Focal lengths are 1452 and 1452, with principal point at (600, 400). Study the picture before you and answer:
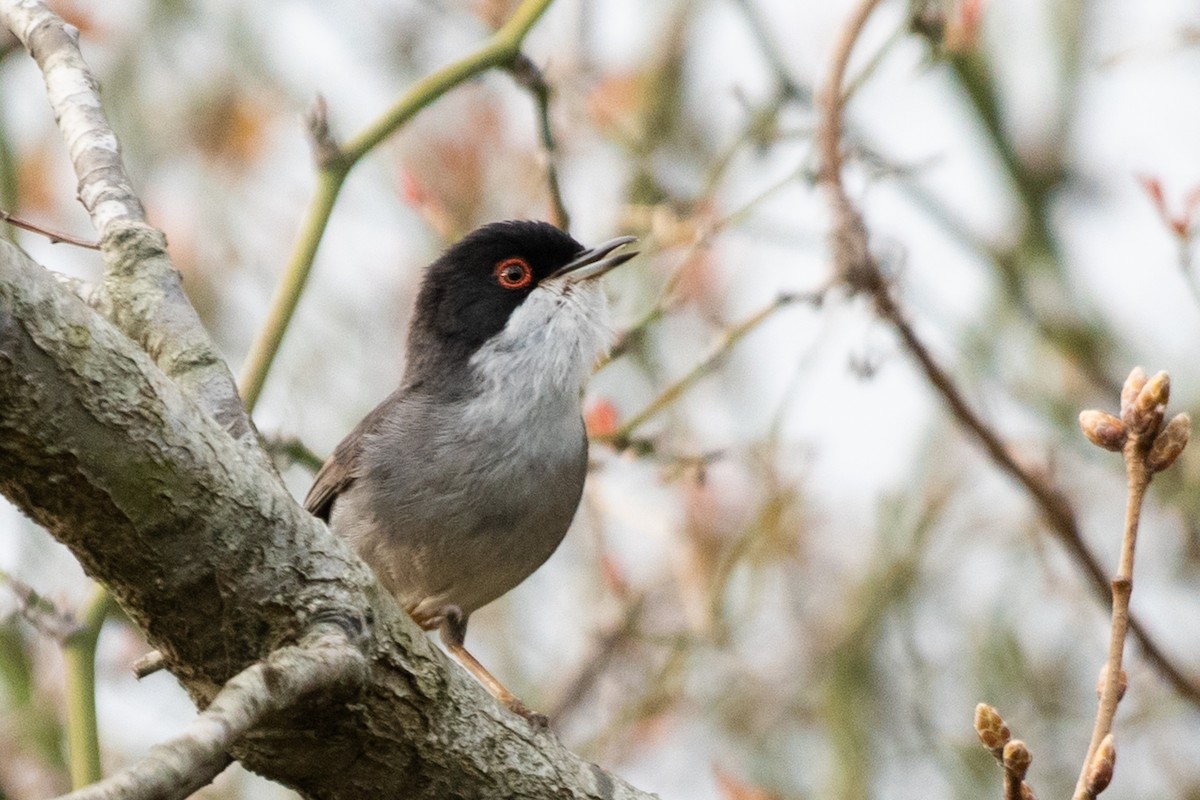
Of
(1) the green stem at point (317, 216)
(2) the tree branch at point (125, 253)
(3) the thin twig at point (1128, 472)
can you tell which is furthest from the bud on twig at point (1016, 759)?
(1) the green stem at point (317, 216)

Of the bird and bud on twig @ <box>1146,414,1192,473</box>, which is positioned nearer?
bud on twig @ <box>1146,414,1192,473</box>

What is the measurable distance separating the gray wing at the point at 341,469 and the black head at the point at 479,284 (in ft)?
0.74

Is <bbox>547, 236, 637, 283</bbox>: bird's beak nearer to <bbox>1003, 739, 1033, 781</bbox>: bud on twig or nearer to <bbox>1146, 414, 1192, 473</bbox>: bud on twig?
<bbox>1146, 414, 1192, 473</bbox>: bud on twig

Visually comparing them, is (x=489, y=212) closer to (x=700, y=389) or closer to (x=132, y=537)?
(x=700, y=389)

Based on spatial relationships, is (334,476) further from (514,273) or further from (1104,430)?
(1104,430)

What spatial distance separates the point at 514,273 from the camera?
5.31 meters

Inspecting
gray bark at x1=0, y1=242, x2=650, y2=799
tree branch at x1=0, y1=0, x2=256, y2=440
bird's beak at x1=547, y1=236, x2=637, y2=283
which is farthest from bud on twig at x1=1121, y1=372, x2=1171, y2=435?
bird's beak at x1=547, y1=236, x2=637, y2=283

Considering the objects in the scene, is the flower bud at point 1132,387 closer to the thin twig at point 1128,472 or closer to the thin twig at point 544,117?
the thin twig at point 1128,472

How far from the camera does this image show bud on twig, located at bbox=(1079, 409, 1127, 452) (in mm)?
2449

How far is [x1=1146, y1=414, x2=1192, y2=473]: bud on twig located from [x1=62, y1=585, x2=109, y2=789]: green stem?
2564mm

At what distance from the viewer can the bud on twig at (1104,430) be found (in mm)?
2449

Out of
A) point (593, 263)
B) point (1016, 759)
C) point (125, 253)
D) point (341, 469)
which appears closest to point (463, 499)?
point (341, 469)

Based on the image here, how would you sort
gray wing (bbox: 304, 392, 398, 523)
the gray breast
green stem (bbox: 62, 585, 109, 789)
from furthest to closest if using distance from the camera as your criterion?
gray wing (bbox: 304, 392, 398, 523), the gray breast, green stem (bbox: 62, 585, 109, 789)

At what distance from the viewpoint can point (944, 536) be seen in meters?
7.09
